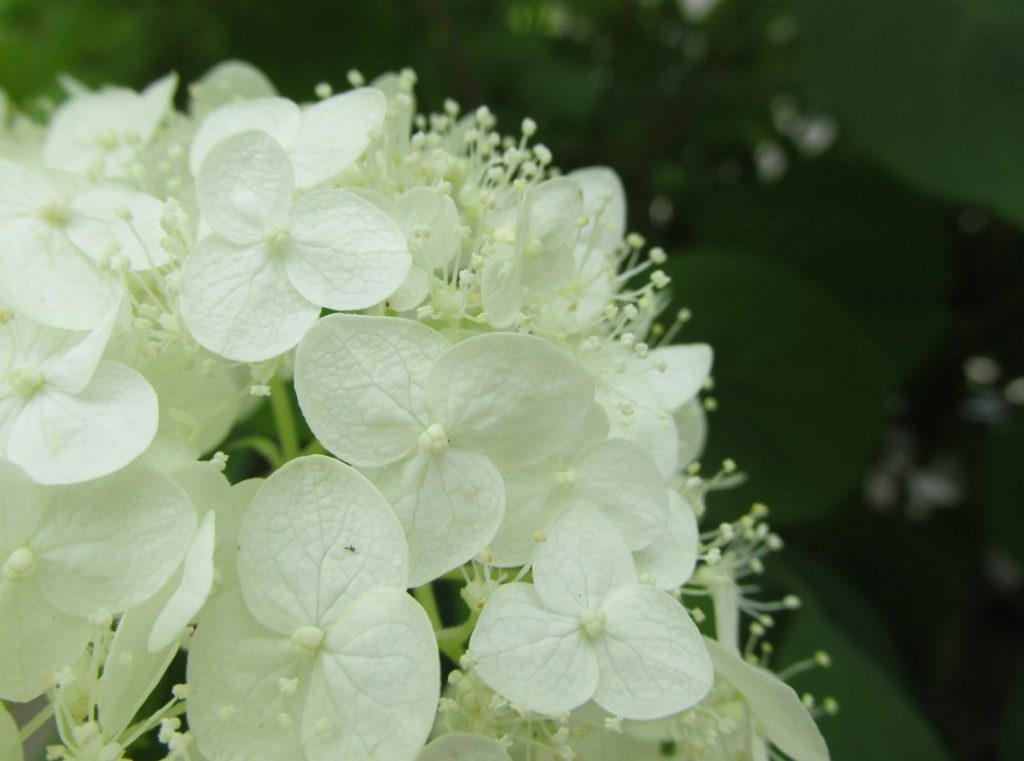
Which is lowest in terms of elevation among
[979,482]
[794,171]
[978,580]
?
[978,580]

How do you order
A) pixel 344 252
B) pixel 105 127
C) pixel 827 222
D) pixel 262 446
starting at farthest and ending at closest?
pixel 827 222 → pixel 105 127 → pixel 262 446 → pixel 344 252

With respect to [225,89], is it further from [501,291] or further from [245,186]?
[501,291]

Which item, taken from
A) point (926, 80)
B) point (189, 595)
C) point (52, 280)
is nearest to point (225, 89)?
point (52, 280)

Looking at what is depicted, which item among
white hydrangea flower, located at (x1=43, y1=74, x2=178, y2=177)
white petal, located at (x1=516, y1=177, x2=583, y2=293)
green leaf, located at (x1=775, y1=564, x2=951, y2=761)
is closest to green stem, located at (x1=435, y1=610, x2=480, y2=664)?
white petal, located at (x1=516, y1=177, x2=583, y2=293)

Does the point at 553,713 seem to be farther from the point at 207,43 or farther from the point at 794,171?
the point at 207,43

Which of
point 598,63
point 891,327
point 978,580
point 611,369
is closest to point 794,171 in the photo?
point 891,327

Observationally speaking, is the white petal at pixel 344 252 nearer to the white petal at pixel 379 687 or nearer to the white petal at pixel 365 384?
the white petal at pixel 365 384
